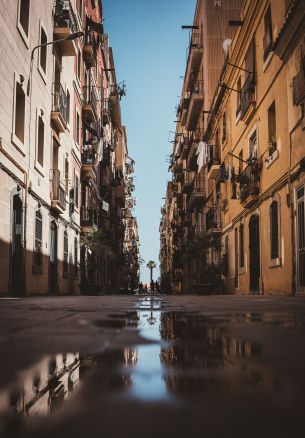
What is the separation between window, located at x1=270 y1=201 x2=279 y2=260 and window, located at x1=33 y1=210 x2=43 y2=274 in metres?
7.48

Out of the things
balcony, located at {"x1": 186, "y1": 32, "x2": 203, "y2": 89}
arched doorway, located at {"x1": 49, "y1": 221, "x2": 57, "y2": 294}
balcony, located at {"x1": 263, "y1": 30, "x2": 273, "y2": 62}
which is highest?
balcony, located at {"x1": 186, "y1": 32, "x2": 203, "y2": 89}

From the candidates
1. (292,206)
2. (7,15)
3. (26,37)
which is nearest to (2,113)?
(7,15)

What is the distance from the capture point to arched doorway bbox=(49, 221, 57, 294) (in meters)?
20.0

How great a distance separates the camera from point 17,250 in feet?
48.6

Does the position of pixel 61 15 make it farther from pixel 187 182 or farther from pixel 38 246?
pixel 187 182

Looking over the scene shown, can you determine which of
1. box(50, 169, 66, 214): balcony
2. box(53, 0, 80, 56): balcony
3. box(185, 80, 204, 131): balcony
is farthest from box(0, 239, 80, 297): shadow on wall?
box(185, 80, 204, 131): balcony

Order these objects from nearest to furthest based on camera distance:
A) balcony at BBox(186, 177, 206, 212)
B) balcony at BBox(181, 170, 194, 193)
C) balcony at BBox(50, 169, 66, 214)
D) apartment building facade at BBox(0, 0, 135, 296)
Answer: apartment building facade at BBox(0, 0, 135, 296) < balcony at BBox(50, 169, 66, 214) < balcony at BBox(186, 177, 206, 212) < balcony at BBox(181, 170, 194, 193)

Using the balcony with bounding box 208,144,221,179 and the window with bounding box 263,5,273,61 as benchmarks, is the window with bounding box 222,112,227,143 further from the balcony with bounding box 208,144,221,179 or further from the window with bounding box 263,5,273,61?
the window with bounding box 263,5,273,61

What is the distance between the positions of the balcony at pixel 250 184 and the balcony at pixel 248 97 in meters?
2.09

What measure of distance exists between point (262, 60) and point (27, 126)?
827 centimetres

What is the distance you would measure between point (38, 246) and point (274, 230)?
772 centimetres

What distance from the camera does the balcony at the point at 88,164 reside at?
28603 millimetres

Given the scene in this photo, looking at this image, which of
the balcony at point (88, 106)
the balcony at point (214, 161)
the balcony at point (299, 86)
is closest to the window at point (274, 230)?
the balcony at point (299, 86)

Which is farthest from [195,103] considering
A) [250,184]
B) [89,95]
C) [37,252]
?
[37,252]
